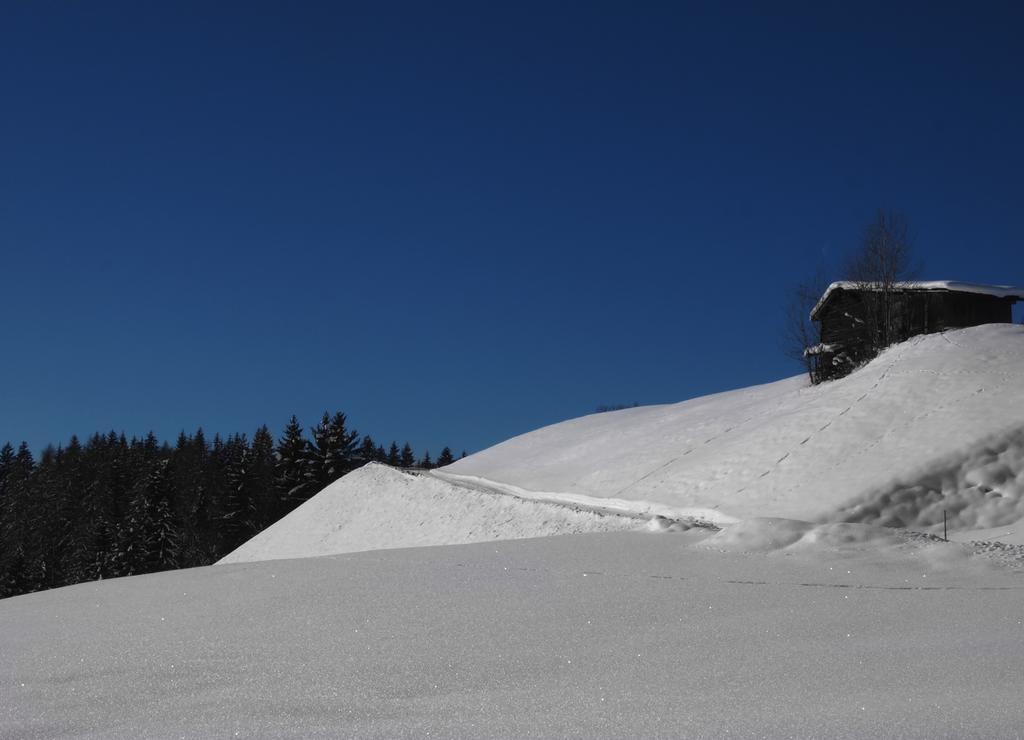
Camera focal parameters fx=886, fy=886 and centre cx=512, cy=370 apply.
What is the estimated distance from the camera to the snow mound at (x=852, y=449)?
14203 millimetres

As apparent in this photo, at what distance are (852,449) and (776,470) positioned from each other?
1.43m

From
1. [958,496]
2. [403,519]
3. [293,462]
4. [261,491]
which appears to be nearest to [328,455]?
[293,462]

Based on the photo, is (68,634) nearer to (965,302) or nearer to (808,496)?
(808,496)

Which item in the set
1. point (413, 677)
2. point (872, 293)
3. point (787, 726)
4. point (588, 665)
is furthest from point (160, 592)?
point (872, 293)

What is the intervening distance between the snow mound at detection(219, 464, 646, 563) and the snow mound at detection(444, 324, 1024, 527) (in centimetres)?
163

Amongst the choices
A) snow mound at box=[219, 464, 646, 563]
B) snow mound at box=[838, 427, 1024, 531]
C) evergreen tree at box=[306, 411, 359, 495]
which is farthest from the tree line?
snow mound at box=[838, 427, 1024, 531]

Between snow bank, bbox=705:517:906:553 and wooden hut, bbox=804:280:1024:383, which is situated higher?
wooden hut, bbox=804:280:1024:383

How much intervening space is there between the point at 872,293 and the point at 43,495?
2669 inches

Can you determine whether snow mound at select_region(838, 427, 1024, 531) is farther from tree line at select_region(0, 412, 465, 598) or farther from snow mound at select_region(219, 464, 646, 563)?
tree line at select_region(0, 412, 465, 598)

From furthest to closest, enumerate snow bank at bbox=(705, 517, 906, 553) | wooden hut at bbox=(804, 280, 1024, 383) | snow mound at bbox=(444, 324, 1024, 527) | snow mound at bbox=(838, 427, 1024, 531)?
wooden hut at bbox=(804, 280, 1024, 383) → snow mound at bbox=(444, 324, 1024, 527) → snow mound at bbox=(838, 427, 1024, 531) → snow bank at bbox=(705, 517, 906, 553)

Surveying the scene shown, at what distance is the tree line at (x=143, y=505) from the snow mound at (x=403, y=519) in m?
31.0

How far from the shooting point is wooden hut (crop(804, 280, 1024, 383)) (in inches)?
1096

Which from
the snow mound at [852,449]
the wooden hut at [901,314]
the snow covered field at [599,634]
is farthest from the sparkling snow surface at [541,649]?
the wooden hut at [901,314]

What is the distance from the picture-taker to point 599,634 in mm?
6195
